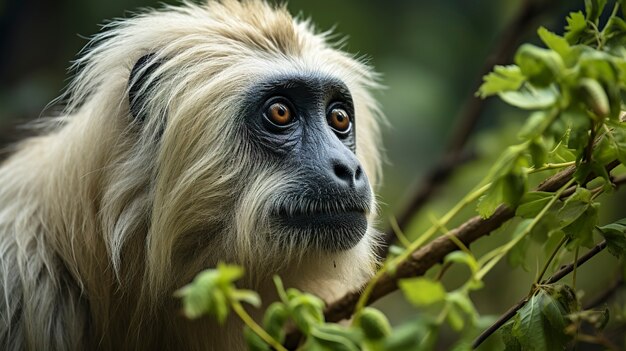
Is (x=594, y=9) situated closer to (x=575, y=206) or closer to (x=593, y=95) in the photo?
(x=575, y=206)

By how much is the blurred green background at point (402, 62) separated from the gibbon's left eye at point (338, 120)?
89.2 inches

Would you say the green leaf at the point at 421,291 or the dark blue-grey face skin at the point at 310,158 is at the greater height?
the green leaf at the point at 421,291

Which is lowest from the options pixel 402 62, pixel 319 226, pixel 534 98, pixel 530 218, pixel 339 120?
pixel 402 62

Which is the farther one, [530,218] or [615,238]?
[530,218]

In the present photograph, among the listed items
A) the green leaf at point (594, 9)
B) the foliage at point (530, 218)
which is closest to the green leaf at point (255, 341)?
the foliage at point (530, 218)

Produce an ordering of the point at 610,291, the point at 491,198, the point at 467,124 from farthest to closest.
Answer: the point at 467,124 < the point at 610,291 < the point at 491,198

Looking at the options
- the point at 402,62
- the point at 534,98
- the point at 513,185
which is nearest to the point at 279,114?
the point at 513,185

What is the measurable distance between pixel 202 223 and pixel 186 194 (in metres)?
0.16

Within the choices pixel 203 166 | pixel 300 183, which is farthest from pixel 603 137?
pixel 203 166

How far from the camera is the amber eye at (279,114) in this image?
4.20 m

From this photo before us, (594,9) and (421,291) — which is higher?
(594,9)

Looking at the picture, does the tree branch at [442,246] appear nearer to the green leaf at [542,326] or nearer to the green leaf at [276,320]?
the green leaf at [542,326]

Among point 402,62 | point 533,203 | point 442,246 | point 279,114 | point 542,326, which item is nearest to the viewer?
point 542,326

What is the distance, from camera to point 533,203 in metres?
2.71
